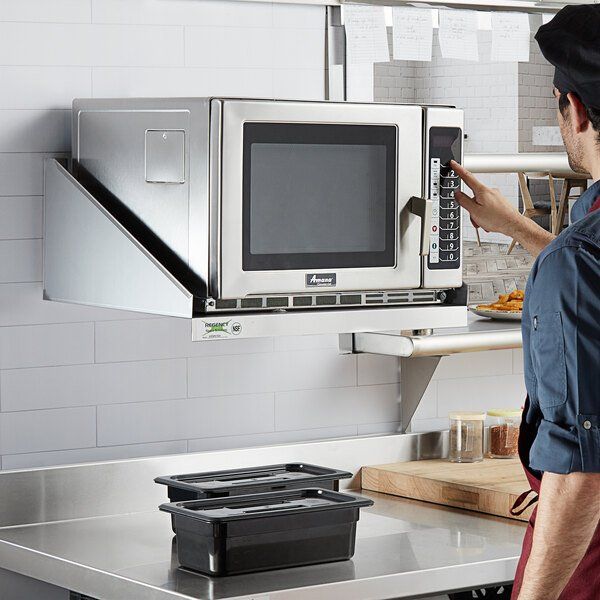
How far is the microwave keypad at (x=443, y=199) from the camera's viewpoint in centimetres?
257

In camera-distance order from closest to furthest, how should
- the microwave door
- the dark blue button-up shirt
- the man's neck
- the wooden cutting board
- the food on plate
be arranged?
the dark blue button-up shirt < the man's neck < the microwave door < the wooden cutting board < the food on plate

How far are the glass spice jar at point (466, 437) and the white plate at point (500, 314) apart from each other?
0.27 meters

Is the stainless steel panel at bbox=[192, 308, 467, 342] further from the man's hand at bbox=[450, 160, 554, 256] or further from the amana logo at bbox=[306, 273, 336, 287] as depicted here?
the man's hand at bbox=[450, 160, 554, 256]

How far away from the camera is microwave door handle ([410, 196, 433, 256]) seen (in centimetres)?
252

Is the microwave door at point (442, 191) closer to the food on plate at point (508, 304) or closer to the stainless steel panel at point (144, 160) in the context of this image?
the stainless steel panel at point (144, 160)

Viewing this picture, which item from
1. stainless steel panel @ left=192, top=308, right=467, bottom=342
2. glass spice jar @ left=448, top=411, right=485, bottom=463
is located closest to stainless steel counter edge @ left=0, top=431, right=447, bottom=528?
glass spice jar @ left=448, top=411, right=485, bottom=463

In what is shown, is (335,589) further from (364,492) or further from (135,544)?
(364,492)

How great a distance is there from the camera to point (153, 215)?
246cm

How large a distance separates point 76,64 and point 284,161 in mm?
649

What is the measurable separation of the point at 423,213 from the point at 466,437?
854 millimetres

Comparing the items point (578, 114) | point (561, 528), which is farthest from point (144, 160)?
point (561, 528)

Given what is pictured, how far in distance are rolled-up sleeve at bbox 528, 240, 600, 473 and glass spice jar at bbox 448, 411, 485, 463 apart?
1328 millimetres

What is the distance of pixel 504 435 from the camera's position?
10.6ft

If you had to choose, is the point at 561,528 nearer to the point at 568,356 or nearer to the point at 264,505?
the point at 568,356
